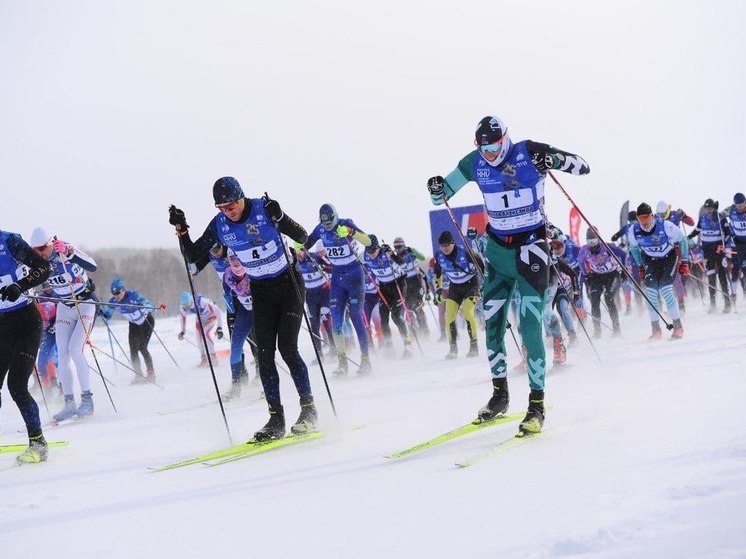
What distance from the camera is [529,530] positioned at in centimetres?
294

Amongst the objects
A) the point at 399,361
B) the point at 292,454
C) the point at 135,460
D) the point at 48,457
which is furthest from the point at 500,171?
the point at 399,361

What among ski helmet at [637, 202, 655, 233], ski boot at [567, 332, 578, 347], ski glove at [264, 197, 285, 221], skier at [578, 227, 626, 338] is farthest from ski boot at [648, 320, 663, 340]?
ski glove at [264, 197, 285, 221]

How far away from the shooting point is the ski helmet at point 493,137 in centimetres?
526

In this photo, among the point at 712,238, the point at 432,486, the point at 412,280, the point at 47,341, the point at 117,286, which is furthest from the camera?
the point at 412,280

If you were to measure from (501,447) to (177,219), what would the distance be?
2.96m

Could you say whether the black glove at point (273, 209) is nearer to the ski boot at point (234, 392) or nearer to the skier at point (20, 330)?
the skier at point (20, 330)

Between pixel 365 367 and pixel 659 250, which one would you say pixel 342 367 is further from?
pixel 659 250

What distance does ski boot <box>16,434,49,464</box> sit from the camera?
6168 mm

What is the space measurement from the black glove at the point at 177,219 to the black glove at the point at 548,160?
2.60 m

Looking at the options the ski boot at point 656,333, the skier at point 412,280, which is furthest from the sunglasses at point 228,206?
the skier at point 412,280

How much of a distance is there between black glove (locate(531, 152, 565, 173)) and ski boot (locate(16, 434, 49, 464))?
4382mm

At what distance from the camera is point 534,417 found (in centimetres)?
487

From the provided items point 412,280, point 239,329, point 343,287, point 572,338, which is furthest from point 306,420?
point 412,280

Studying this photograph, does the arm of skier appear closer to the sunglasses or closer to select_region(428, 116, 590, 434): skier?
select_region(428, 116, 590, 434): skier
